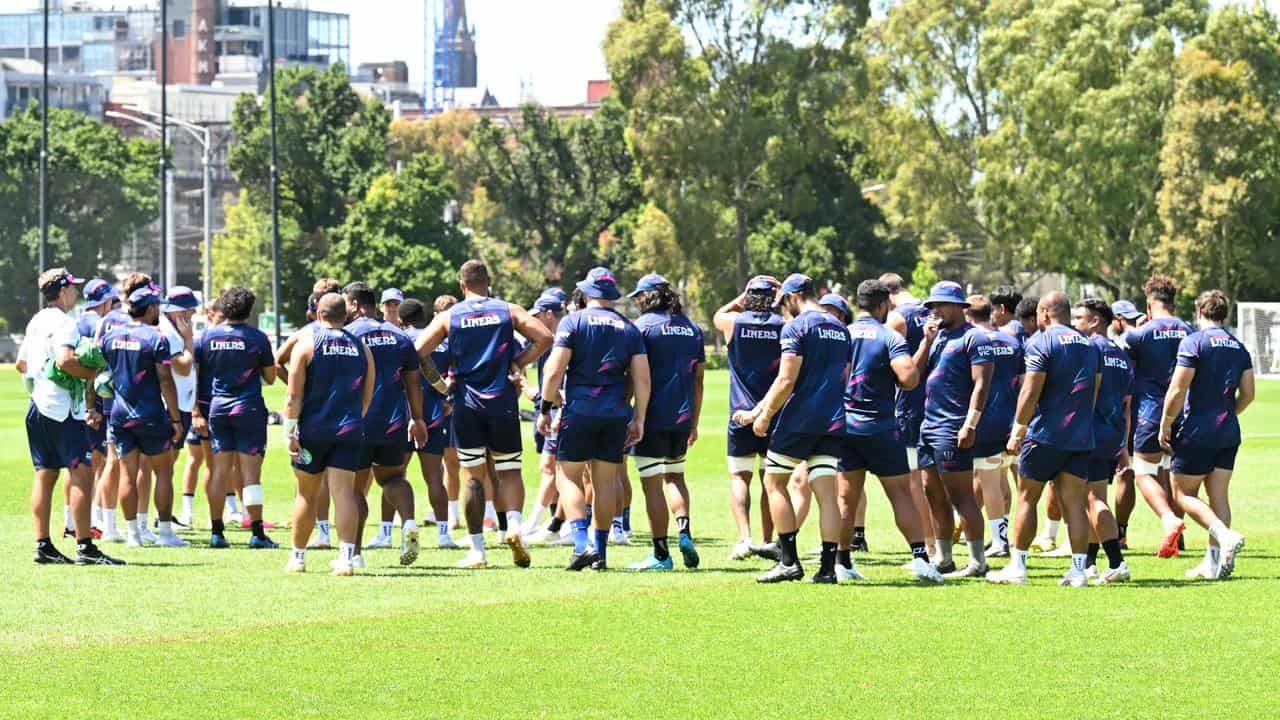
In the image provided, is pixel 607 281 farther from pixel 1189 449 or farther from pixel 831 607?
pixel 1189 449

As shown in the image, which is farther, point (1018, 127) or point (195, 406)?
point (1018, 127)

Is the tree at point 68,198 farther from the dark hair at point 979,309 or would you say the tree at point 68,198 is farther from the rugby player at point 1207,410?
the rugby player at point 1207,410

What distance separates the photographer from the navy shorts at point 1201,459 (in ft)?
47.7

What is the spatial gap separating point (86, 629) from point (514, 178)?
3119 inches

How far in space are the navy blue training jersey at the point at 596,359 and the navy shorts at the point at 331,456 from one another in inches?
61.1

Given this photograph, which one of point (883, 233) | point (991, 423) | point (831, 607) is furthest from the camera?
point (883, 233)

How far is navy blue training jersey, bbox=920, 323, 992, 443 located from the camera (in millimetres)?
14250

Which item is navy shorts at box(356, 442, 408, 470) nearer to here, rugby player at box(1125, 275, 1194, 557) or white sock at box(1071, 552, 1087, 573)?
white sock at box(1071, 552, 1087, 573)

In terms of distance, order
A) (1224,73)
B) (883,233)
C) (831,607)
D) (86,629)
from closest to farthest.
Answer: (86,629) < (831,607) < (1224,73) < (883,233)

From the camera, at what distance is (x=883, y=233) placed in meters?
82.3

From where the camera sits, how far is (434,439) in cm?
1705

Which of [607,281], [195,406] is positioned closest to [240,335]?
[195,406]

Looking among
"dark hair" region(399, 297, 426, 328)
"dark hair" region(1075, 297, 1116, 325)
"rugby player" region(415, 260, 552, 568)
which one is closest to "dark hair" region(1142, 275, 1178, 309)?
"dark hair" region(1075, 297, 1116, 325)

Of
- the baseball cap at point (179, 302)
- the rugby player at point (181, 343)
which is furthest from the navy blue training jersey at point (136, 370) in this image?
the baseball cap at point (179, 302)
